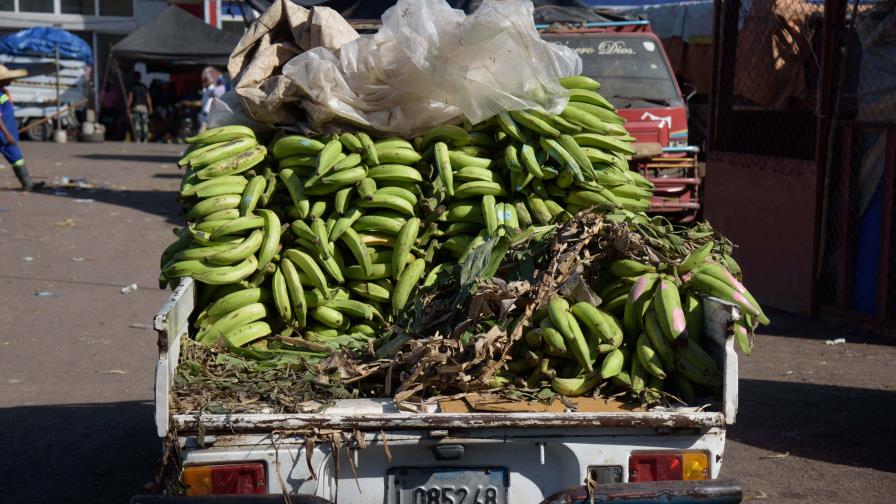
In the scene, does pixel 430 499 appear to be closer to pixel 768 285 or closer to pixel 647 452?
pixel 647 452

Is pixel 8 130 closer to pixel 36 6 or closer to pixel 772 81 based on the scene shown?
pixel 772 81

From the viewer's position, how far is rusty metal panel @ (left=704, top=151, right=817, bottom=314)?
931cm

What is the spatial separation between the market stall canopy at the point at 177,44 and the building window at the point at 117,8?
8.58 m

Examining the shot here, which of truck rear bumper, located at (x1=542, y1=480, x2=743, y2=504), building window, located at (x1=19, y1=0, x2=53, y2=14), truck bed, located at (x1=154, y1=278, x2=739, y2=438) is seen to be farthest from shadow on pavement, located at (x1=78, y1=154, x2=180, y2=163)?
truck rear bumper, located at (x1=542, y1=480, x2=743, y2=504)

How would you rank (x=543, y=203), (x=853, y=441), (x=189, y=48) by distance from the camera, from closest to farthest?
(x=543, y=203) < (x=853, y=441) < (x=189, y=48)

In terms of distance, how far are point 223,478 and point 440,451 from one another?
71 centimetres

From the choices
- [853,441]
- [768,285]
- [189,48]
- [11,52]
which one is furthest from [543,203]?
[11,52]

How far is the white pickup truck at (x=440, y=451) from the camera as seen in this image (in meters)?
3.43

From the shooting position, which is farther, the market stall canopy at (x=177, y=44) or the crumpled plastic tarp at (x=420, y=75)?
the market stall canopy at (x=177, y=44)

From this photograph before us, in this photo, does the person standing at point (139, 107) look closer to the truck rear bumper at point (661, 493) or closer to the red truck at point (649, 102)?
the red truck at point (649, 102)

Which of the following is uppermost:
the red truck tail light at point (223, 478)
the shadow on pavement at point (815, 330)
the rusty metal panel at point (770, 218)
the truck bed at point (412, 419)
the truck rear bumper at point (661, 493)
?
the truck bed at point (412, 419)

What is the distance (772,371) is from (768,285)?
243 centimetres

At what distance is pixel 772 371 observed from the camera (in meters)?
7.56

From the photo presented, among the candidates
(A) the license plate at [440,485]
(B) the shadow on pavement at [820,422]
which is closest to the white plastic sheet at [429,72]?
(A) the license plate at [440,485]
